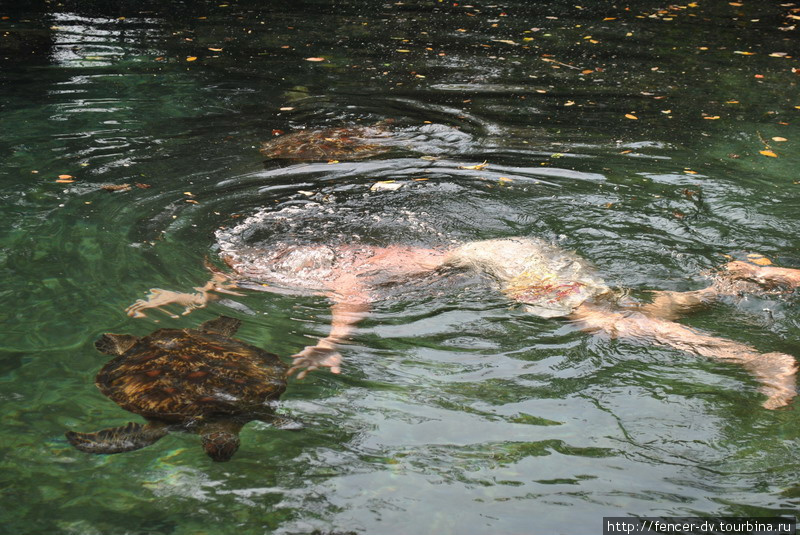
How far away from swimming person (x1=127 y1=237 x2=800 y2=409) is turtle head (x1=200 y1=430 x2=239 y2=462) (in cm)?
83

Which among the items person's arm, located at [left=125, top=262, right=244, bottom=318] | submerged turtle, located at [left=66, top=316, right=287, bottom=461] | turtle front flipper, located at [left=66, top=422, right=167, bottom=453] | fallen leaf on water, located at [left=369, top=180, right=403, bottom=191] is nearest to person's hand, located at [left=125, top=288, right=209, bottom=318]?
person's arm, located at [left=125, top=262, right=244, bottom=318]

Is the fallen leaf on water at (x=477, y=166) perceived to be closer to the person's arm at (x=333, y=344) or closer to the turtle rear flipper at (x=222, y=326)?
the person's arm at (x=333, y=344)

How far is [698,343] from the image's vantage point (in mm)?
4562

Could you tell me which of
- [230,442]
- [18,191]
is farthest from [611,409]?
[18,191]

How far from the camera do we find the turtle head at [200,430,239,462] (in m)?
3.71

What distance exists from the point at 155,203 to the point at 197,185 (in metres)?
0.61

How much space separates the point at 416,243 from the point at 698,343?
2.52 meters

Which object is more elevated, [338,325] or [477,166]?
[477,166]

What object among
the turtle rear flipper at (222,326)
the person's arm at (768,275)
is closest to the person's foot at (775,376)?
the person's arm at (768,275)

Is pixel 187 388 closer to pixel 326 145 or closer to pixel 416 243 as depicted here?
pixel 416 243

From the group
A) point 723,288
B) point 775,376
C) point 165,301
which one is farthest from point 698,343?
point 165,301

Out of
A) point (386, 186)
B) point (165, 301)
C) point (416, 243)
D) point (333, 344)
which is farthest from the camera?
point (386, 186)

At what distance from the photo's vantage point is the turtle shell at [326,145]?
7.93 m

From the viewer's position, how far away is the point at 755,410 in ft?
13.4
